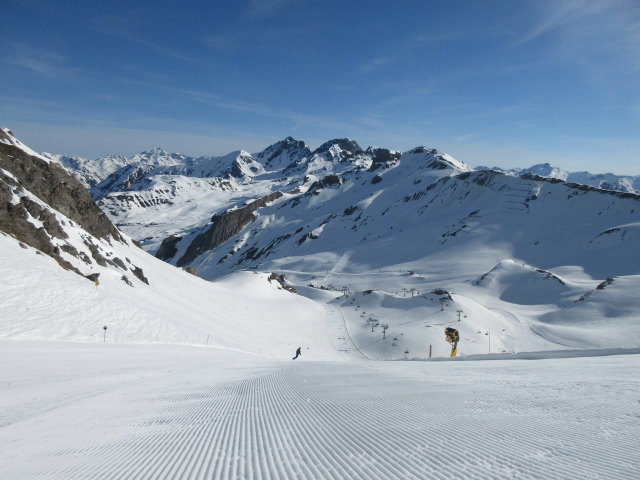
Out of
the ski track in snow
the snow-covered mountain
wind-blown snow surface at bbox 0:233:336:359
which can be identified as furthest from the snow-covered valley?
the snow-covered mountain

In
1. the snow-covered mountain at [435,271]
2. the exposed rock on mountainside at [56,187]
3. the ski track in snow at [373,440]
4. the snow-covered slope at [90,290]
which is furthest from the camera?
the snow-covered mountain at [435,271]

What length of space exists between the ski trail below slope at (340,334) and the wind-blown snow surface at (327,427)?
→ 36.4 meters

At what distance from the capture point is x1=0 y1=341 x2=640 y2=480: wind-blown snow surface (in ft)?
16.7

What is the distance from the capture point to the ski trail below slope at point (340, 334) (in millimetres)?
48125

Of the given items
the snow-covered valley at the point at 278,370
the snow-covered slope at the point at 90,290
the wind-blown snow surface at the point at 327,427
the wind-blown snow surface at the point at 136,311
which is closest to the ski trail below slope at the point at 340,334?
the snow-covered valley at the point at 278,370

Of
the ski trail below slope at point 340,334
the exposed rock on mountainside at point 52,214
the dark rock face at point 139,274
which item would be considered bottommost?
the ski trail below slope at point 340,334

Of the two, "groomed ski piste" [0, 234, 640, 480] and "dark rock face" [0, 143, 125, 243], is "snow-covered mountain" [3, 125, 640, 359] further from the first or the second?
"groomed ski piste" [0, 234, 640, 480]

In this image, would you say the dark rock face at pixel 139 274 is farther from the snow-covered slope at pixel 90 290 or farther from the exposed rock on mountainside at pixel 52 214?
the snow-covered slope at pixel 90 290

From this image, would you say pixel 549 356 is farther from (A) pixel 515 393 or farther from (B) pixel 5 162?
(B) pixel 5 162

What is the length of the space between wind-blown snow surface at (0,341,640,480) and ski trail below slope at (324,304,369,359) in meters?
36.4

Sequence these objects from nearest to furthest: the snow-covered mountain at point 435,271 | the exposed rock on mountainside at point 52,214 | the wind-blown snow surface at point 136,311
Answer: the wind-blown snow surface at point 136,311, the exposed rock on mountainside at point 52,214, the snow-covered mountain at point 435,271

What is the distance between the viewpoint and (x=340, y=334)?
2183 inches

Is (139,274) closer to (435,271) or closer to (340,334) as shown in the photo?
(340,334)

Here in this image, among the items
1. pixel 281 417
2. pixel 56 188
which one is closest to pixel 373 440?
pixel 281 417
